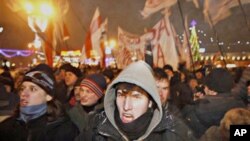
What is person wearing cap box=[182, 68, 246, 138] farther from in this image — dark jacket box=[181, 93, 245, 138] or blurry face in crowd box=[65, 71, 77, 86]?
blurry face in crowd box=[65, 71, 77, 86]

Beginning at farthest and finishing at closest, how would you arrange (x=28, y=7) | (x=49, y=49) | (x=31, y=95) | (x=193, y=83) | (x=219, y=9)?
1. (x=28, y=7)
2. (x=49, y=49)
3. (x=219, y=9)
4. (x=193, y=83)
5. (x=31, y=95)

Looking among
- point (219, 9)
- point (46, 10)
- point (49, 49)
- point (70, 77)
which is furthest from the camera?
point (46, 10)

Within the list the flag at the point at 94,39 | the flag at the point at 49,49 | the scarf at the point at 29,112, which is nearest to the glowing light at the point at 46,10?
the flag at the point at 49,49

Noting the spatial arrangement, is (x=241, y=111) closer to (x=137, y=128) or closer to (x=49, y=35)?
(x=137, y=128)

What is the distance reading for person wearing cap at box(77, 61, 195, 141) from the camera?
2352 millimetres

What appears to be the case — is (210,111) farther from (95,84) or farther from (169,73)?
(169,73)

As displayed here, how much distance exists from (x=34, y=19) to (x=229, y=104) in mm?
8730

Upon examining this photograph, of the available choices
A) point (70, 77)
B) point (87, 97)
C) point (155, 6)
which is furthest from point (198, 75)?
point (87, 97)

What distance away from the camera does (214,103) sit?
11.2 ft

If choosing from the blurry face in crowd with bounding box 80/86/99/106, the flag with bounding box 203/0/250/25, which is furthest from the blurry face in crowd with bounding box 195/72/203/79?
the blurry face in crowd with bounding box 80/86/99/106

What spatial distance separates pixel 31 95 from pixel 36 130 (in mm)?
315

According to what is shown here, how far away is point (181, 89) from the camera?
19.1 ft

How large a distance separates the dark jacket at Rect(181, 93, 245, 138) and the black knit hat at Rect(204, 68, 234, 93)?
0.28 feet

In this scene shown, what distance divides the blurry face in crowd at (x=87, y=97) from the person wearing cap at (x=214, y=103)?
1.01 meters
